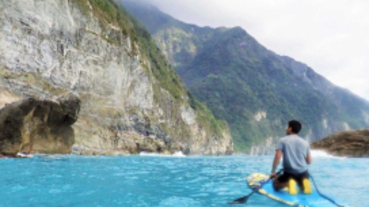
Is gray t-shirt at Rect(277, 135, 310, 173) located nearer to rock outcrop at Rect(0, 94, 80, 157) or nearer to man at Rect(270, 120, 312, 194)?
man at Rect(270, 120, 312, 194)

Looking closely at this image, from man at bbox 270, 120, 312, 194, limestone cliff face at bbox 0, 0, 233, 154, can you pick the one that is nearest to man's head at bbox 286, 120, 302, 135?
man at bbox 270, 120, 312, 194

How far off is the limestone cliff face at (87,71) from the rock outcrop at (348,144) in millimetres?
38829

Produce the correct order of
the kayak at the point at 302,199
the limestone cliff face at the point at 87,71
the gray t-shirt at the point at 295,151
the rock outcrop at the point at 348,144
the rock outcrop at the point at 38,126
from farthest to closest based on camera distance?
1. the rock outcrop at the point at 348,144
2. the limestone cliff face at the point at 87,71
3. the rock outcrop at the point at 38,126
4. the gray t-shirt at the point at 295,151
5. the kayak at the point at 302,199

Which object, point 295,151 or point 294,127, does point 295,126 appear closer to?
point 294,127

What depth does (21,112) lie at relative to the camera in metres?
27.6

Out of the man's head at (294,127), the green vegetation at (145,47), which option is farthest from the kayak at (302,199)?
the green vegetation at (145,47)

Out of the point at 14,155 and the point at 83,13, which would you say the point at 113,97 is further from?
the point at 14,155

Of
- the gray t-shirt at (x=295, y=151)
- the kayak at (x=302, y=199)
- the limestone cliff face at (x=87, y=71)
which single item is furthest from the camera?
the limestone cliff face at (x=87, y=71)

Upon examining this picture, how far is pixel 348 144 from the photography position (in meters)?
71.6

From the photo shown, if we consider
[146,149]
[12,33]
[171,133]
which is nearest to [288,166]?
[12,33]

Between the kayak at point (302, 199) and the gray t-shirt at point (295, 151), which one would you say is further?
the gray t-shirt at point (295, 151)

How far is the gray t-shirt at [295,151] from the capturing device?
8.25m

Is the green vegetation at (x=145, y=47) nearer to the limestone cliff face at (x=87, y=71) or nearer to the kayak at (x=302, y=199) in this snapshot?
the limestone cliff face at (x=87, y=71)

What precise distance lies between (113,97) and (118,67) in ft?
19.3
